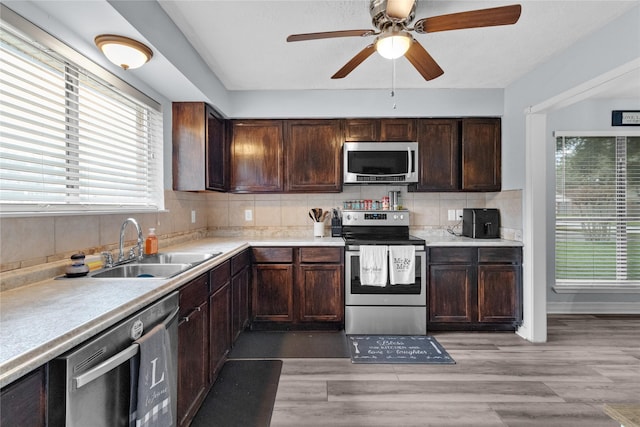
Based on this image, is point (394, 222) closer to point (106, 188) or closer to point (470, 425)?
point (470, 425)

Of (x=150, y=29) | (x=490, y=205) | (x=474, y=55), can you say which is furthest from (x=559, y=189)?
(x=150, y=29)

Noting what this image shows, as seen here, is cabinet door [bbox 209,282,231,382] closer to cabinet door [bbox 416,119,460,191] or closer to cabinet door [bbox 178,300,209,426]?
cabinet door [bbox 178,300,209,426]

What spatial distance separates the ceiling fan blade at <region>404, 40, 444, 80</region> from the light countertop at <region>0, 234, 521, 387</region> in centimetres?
180

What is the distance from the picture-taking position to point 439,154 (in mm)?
3283

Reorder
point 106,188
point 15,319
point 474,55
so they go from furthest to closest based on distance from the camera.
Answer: point 474,55 → point 106,188 → point 15,319

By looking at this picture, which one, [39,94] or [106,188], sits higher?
[39,94]

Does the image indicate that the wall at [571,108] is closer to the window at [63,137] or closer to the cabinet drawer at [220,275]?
the cabinet drawer at [220,275]

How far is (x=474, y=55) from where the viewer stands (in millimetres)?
2518

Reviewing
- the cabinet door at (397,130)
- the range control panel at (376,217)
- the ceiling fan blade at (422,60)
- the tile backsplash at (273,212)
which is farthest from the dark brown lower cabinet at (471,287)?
the ceiling fan blade at (422,60)

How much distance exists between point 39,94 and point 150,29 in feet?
2.14

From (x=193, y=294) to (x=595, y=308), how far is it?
420cm

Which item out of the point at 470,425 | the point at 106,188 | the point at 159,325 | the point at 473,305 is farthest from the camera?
the point at 473,305

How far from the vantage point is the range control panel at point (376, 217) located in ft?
11.1

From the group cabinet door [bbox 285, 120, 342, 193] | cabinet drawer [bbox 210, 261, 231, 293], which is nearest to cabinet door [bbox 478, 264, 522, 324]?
cabinet door [bbox 285, 120, 342, 193]
